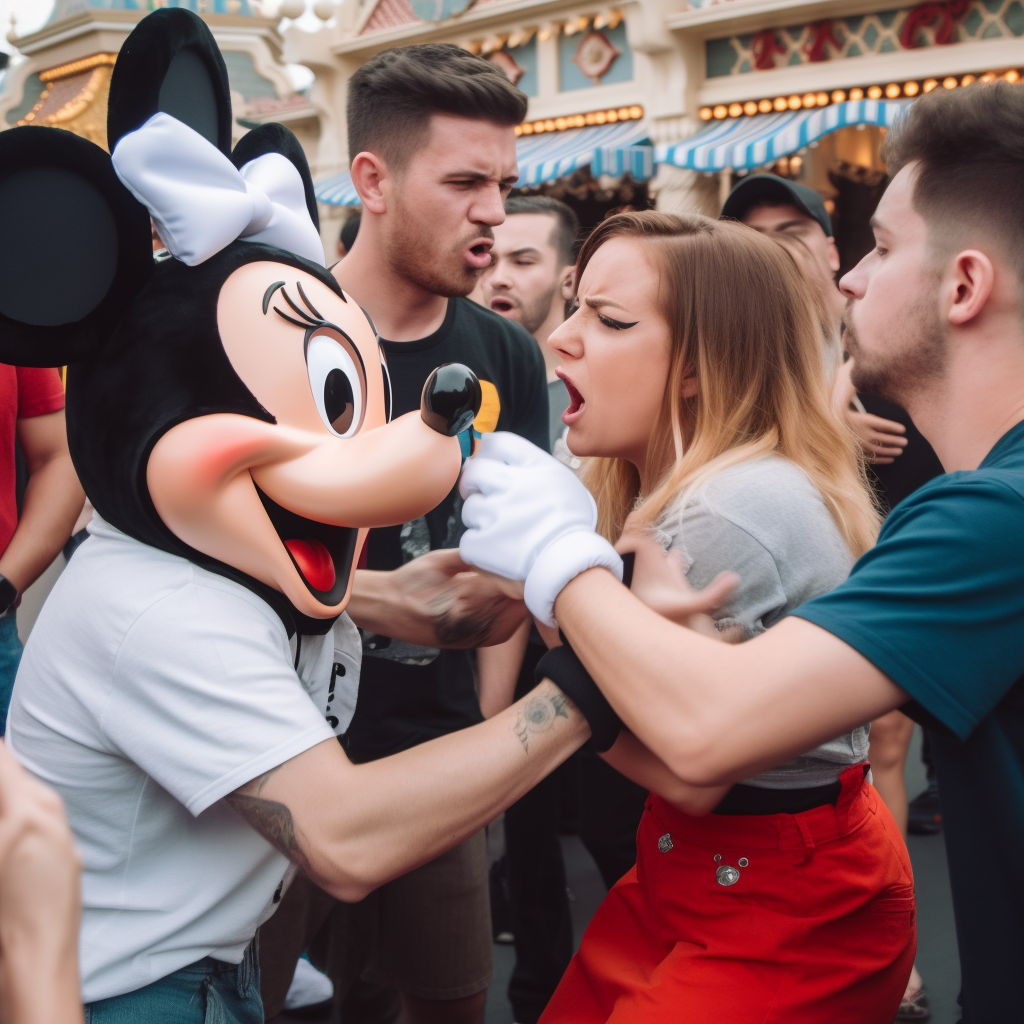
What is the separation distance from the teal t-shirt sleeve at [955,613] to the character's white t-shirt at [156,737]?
655 millimetres

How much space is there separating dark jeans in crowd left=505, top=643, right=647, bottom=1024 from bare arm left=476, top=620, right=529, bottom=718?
0.67 ft

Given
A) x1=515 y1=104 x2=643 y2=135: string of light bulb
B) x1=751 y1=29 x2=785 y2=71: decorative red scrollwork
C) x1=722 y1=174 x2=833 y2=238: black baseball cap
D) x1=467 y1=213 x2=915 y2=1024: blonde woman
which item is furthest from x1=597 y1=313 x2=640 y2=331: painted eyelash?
x1=515 y1=104 x2=643 y2=135: string of light bulb

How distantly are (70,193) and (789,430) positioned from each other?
114 centimetres

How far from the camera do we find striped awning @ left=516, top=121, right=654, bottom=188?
8.47m

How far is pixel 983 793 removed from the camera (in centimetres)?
127

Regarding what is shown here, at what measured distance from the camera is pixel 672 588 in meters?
1.49

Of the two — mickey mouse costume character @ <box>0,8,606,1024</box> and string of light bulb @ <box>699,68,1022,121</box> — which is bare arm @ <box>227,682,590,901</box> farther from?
string of light bulb @ <box>699,68,1022,121</box>

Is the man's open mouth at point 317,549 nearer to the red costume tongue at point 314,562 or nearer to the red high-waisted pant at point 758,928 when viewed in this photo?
the red costume tongue at point 314,562

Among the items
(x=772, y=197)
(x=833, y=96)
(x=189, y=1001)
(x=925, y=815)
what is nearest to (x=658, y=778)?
(x=189, y=1001)

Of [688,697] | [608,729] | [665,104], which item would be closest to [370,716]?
[608,729]

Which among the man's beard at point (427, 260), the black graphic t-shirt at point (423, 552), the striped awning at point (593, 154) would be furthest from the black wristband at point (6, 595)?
the striped awning at point (593, 154)

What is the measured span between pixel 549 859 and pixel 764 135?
6.29 metres

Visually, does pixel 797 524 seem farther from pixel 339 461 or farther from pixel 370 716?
pixel 370 716

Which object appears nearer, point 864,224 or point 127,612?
point 127,612
